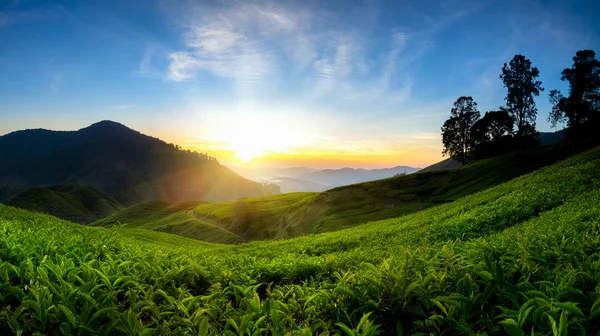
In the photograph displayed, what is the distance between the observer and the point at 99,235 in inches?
343

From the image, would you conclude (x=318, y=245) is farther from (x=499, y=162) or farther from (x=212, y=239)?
(x=212, y=239)

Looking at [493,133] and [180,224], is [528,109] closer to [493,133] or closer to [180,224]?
[493,133]

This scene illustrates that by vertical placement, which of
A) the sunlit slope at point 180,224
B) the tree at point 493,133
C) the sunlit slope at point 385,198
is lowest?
the sunlit slope at point 180,224

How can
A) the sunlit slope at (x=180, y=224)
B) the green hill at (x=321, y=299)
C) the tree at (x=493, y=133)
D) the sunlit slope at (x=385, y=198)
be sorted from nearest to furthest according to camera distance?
the green hill at (x=321, y=299) < the sunlit slope at (x=385, y=198) < the sunlit slope at (x=180, y=224) < the tree at (x=493, y=133)

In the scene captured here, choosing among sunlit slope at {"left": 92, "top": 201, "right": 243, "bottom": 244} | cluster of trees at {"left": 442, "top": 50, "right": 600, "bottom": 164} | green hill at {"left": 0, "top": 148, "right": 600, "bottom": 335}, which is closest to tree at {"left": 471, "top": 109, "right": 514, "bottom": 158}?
cluster of trees at {"left": 442, "top": 50, "right": 600, "bottom": 164}

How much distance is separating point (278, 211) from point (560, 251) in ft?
277

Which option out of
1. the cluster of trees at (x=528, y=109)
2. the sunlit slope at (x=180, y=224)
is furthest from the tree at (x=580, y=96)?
the sunlit slope at (x=180, y=224)

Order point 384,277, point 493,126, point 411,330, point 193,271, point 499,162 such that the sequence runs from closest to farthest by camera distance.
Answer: point 411,330, point 384,277, point 193,271, point 499,162, point 493,126

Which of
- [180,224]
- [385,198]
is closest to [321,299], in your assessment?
[385,198]

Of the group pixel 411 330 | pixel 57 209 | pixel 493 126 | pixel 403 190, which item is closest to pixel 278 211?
pixel 403 190

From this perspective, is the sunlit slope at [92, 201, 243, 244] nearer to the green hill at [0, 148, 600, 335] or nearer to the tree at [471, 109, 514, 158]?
the green hill at [0, 148, 600, 335]

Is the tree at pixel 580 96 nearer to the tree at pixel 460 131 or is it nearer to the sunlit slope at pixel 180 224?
the tree at pixel 460 131

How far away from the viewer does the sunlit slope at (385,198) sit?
50281mm

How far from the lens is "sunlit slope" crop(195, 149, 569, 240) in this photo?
165 feet
